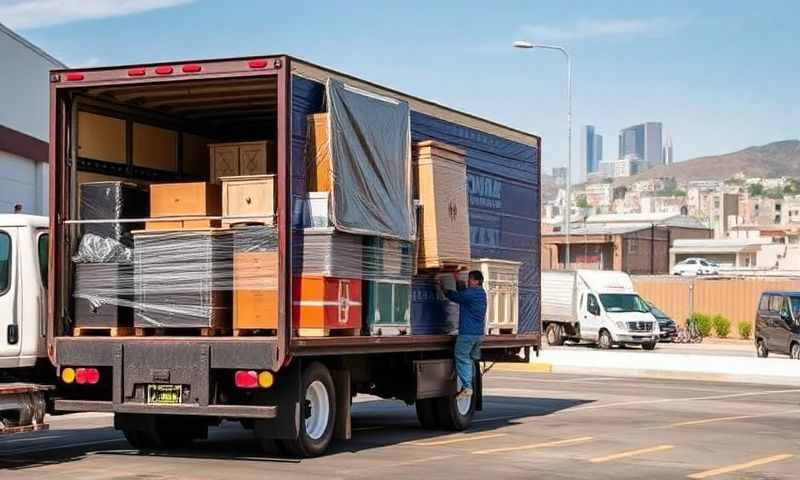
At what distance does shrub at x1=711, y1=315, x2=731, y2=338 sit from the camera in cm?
5538

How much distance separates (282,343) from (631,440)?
207 inches

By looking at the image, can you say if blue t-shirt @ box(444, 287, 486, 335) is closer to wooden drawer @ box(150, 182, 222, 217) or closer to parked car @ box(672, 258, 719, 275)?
wooden drawer @ box(150, 182, 222, 217)

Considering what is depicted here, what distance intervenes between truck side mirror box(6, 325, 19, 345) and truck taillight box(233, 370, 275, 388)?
2334mm

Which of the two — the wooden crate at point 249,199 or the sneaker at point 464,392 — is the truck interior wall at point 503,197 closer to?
the sneaker at point 464,392

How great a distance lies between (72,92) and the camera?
14242 mm

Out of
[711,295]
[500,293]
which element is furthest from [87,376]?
[711,295]

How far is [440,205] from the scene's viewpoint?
15.9 metres

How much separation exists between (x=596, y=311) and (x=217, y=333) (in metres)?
33.0

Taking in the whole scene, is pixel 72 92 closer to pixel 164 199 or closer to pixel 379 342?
pixel 164 199

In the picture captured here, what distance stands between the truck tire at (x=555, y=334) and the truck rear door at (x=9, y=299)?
3399cm

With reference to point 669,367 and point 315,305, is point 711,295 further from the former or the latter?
point 315,305

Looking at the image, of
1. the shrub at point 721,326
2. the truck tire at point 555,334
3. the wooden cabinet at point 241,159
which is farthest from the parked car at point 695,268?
the wooden cabinet at point 241,159

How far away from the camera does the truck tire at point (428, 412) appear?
17484 millimetres

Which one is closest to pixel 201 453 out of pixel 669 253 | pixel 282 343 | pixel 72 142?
pixel 282 343
